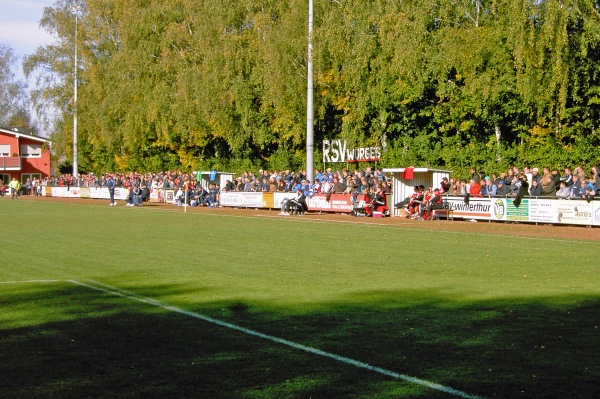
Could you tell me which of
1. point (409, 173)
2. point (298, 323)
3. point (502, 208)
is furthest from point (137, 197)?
point (298, 323)

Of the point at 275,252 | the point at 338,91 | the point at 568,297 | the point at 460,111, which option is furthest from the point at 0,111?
the point at 568,297

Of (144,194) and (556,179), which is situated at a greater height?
(556,179)

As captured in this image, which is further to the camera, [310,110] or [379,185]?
[310,110]

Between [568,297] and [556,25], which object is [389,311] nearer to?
[568,297]

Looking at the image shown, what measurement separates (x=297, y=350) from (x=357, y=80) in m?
35.5

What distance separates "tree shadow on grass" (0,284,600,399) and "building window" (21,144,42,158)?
100811mm

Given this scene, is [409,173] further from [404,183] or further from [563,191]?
[563,191]

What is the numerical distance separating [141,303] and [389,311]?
3385mm

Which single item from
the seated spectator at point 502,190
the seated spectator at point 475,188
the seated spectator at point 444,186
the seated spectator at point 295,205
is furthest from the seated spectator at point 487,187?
the seated spectator at point 295,205

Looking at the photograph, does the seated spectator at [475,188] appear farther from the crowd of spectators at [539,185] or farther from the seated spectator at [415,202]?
the seated spectator at [415,202]

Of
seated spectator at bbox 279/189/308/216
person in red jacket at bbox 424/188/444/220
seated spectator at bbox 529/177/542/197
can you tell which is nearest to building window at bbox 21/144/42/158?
seated spectator at bbox 279/189/308/216

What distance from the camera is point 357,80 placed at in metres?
43.1

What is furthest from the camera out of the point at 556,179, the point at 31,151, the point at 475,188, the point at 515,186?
the point at 31,151

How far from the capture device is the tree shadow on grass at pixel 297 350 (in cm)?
712
